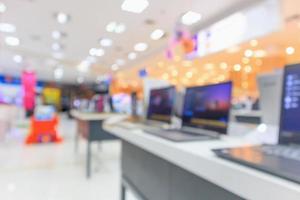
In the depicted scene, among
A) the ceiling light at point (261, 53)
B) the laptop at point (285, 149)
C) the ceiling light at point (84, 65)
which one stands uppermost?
the ceiling light at point (84, 65)

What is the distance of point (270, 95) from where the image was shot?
1.22 meters

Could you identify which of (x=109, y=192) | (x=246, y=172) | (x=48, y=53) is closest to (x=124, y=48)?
(x=109, y=192)

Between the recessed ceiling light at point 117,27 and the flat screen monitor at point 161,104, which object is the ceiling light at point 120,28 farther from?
the flat screen monitor at point 161,104

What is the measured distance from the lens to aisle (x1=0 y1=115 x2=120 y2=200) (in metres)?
2.62

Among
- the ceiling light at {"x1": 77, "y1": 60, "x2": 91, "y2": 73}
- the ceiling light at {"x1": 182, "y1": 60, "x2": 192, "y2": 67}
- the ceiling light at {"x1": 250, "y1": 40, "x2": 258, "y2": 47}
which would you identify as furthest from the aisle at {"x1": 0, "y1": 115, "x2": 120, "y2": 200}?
the ceiling light at {"x1": 77, "y1": 60, "x2": 91, "y2": 73}

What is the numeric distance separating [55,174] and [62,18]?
11.7ft

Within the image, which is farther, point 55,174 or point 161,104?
point 55,174

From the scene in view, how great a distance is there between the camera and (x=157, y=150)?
107 centimetres

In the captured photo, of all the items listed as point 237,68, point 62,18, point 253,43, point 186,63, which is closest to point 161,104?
point 237,68

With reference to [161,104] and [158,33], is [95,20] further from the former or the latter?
[161,104]

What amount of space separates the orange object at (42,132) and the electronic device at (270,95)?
5710mm

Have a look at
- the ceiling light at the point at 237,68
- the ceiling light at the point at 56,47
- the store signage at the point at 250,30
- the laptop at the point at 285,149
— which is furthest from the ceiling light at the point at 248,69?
the ceiling light at the point at 56,47

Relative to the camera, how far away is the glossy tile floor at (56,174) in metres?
2.62

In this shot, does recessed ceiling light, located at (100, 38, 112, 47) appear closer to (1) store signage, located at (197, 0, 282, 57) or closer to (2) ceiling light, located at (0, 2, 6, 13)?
(2) ceiling light, located at (0, 2, 6, 13)
